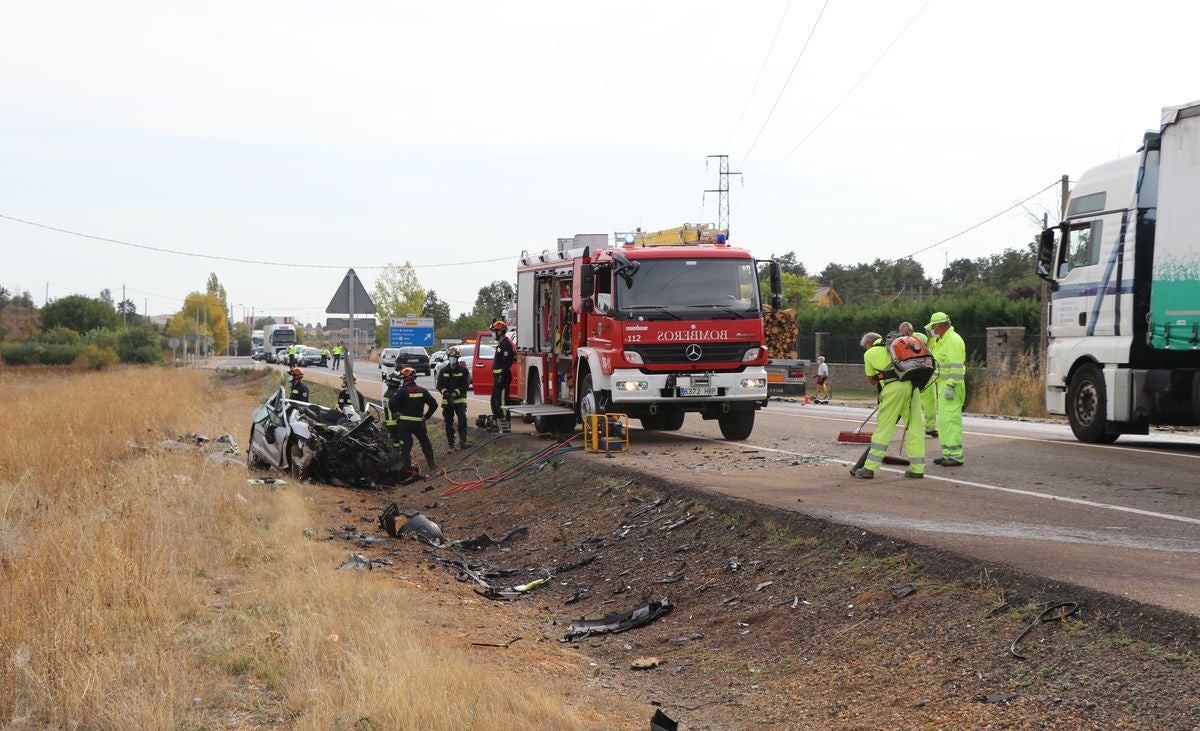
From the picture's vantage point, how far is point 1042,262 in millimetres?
16328

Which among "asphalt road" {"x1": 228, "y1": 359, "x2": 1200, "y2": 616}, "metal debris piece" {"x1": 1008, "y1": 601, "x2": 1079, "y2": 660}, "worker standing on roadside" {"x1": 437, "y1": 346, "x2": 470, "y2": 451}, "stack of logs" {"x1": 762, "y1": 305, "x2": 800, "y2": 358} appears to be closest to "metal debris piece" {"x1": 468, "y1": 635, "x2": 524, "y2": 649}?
"asphalt road" {"x1": 228, "y1": 359, "x2": 1200, "y2": 616}

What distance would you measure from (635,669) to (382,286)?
9791cm

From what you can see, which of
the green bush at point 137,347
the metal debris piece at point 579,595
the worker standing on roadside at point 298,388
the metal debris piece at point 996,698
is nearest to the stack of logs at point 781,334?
the worker standing on roadside at point 298,388

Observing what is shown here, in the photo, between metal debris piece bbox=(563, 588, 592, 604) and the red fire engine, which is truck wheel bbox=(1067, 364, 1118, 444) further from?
metal debris piece bbox=(563, 588, 592, 604)

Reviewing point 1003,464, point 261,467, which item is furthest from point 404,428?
point 1003,464

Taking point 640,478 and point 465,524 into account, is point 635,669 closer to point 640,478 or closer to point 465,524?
point 640,478

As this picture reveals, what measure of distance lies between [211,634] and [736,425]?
10389 millimetres

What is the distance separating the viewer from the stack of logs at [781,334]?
103 feet

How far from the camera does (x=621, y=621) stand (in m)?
8.30

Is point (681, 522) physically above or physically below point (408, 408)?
below

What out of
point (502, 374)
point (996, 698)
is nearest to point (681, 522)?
point (996, 698)

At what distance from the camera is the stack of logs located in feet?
103

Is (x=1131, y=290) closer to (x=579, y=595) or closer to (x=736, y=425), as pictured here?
(x=736, y=425)

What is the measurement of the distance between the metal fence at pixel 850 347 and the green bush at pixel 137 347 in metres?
49.0
